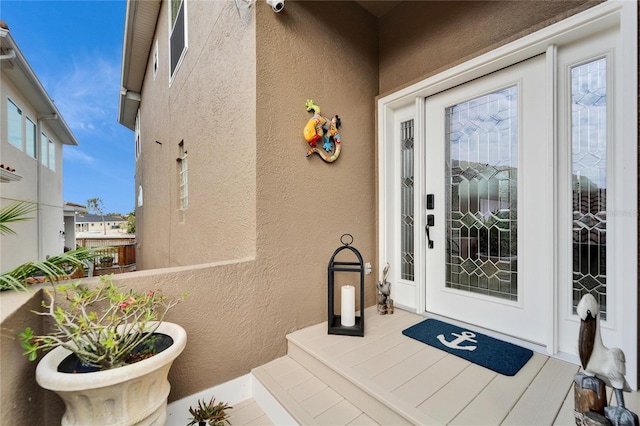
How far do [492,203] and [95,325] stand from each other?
2.64 m

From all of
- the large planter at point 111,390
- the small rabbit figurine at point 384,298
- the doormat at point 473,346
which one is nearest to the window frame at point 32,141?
the large planter at point 111,390

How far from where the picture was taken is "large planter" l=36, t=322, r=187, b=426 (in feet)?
3.36

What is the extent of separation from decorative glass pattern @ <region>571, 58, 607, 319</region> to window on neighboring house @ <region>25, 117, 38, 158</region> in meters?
10.2

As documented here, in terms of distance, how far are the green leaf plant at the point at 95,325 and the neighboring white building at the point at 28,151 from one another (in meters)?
3.07

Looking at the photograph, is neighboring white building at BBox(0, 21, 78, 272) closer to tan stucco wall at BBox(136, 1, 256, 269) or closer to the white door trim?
tan stucco wall at BBox(136, 1, 256, 269)

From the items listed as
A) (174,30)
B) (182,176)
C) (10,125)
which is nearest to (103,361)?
(182,176)

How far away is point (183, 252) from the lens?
399 cm

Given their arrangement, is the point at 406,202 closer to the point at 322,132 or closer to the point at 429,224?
the point at 429,224

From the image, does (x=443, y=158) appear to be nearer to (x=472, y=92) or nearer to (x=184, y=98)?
(x=472, y=92)

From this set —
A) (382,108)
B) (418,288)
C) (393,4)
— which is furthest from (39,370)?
(393,4)

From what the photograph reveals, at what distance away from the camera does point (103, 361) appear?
1.18 metres

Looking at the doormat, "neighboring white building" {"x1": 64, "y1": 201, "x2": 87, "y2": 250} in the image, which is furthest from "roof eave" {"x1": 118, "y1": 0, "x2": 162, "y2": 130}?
the doormat

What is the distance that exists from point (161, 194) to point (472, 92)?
5609mm

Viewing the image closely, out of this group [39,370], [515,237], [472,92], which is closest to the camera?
[39,370]
